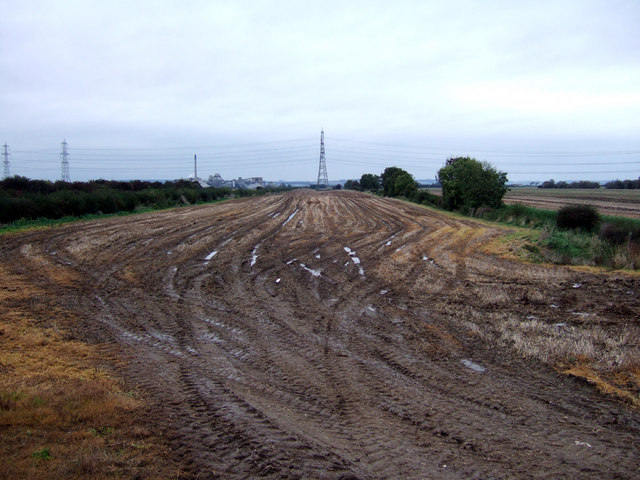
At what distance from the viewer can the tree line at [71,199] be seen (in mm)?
25609

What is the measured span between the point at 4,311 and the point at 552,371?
928 centimetres

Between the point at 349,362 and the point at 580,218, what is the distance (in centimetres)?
1844

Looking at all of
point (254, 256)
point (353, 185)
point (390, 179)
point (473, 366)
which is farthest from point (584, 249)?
point (353, 185)

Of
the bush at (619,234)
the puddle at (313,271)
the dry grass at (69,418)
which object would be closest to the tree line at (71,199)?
the puddle at (313,271)

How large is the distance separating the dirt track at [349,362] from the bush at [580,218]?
8.21 meters

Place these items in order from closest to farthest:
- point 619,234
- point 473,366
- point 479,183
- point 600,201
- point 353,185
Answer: point 473,366 < point 619,234 < point 479,183 < point 600,201 < point 353,185

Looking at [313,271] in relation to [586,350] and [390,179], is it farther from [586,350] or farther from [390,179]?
[390,179]

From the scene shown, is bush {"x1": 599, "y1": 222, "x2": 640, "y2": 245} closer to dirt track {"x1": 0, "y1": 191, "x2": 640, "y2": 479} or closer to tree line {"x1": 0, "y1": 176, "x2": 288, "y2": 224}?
dirt track {"x1": 0, "y1": 191, "x2": 640, "y2": 479}

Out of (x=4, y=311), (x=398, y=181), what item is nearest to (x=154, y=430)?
(x=4, y=311)

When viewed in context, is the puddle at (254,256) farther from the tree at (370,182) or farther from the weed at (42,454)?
the tree at (370,182)

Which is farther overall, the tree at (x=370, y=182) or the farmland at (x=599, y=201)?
the tree at (x=370, y=182)

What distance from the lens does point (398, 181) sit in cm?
6762

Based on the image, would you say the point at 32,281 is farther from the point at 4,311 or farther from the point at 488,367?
the point at 488,367

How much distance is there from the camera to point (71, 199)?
29.8m
